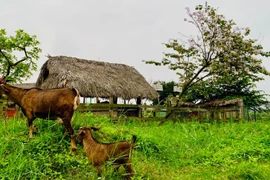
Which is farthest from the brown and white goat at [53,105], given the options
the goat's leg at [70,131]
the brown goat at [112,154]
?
the brown goat at [112,154]

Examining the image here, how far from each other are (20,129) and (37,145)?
114cm

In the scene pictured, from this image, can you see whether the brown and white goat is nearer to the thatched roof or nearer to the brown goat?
the brown goat

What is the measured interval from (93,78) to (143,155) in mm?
11585

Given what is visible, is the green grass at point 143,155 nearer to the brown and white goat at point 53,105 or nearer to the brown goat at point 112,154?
the brown goat at point 112,154

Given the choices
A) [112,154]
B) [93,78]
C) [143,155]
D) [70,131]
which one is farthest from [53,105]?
[93,78]

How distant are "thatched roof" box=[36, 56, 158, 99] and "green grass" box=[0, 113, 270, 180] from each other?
30.2 ft

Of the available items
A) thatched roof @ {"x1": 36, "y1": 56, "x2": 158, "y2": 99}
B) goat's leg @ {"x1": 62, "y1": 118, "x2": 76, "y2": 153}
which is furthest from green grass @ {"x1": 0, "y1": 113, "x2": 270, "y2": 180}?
thatched roof @ {"x1": 36, "y1": 56, "x2": 158, "y2": 99}

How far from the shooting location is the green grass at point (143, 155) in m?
4.95

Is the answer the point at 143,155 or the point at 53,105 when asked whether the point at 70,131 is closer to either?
the point at 53,105

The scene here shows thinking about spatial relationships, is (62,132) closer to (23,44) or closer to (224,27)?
(224,27)

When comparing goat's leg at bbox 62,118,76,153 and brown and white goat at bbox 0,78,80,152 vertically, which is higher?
brown and white goat at bbox 0,78,80,152

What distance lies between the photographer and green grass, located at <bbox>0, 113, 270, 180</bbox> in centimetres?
495

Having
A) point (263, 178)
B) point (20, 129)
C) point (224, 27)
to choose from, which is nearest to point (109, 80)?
point (224, 27)

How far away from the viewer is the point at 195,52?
643 inches
